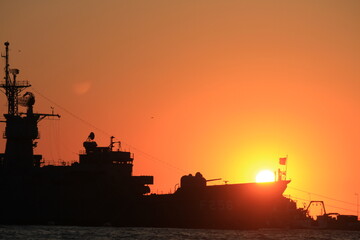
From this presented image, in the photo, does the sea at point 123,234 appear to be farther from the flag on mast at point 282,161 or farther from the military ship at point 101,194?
the flag on mast at point 282,161

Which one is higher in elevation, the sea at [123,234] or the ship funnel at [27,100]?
the ship funnel at [27,100]

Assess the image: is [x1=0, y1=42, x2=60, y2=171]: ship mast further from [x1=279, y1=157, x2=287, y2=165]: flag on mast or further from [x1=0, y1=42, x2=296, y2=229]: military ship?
[x1=279, y1=157, x2=287, y2=165]: flag on mast

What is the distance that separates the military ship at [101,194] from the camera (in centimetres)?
9025

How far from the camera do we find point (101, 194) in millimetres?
91875

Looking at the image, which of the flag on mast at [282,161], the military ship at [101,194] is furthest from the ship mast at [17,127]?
the flag on mast at [282,161]

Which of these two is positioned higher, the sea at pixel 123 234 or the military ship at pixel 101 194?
the military ship at pixel 101 194

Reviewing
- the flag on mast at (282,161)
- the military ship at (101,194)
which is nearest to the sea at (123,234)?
the military ship at (101,194)

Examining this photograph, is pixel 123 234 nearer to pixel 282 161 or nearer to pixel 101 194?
pixel 101 194

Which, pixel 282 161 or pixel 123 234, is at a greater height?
pixel 282 161

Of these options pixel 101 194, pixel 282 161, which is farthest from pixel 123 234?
pixel 282 161

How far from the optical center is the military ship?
90.2 m

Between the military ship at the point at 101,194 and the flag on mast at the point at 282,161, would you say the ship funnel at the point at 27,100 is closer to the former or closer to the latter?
the military ship at the point at 101,194

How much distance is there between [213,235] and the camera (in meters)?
79.9

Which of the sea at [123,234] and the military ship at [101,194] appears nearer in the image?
the sea at [123,234]
